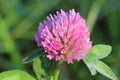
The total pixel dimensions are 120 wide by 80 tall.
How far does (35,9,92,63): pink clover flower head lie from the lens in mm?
1254

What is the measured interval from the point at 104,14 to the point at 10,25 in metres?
0.66

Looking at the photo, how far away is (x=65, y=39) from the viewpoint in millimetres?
1264

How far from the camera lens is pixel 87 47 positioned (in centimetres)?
128

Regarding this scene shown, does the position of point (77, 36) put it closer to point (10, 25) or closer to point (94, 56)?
point (94, 56)

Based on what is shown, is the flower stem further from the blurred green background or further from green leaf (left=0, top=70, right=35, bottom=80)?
the blurred green background

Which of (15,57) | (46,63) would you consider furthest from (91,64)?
(15,57)

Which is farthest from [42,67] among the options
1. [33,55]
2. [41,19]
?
[41,19]

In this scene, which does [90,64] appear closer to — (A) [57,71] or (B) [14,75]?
(A) [57,71]

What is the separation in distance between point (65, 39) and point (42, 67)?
0.14 meters

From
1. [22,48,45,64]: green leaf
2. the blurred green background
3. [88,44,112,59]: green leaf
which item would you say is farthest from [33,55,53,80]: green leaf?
the blurred green background

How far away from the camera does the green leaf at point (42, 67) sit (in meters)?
1.31

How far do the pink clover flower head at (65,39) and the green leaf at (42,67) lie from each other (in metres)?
0.08

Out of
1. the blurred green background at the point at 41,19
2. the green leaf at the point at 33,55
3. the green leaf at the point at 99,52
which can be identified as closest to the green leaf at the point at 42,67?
the green leaf at the point at 33,55

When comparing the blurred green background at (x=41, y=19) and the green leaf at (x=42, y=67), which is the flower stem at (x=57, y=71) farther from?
the blurred green background at (x=41, y=19)
